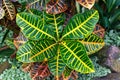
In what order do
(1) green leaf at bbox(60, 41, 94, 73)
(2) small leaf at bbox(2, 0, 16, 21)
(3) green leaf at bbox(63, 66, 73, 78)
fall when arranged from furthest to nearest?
(2) small leaf at bbox(2, 0, 16, 21)
(3) green leaf at bbox(63, 66, 73, 78)
(1) green leaf at bbox(60, 41, 94, 73)

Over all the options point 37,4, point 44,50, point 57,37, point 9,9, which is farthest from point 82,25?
point 9,9

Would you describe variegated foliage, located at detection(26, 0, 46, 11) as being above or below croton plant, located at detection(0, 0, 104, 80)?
above

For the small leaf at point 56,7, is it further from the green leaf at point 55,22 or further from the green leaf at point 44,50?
the green leaf at point 44,50

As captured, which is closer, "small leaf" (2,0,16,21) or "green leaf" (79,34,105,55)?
"green leaf" (79,34,105,55)

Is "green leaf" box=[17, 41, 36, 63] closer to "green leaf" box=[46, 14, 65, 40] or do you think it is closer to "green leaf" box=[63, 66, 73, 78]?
"green leaf" box=[46, 14, 65, 40]

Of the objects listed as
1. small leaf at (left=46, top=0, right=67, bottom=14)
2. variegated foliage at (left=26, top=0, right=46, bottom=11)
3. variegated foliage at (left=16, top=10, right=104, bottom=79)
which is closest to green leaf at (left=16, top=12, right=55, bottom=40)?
variegated foliage at (left=16, top=10, right=104, bottom=79)

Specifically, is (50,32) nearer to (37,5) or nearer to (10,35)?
(37,5)

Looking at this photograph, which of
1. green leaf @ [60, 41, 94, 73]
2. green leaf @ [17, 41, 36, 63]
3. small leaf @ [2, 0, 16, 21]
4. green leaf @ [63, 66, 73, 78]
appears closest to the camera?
green leaf @ [60, 41, 94, 73]
